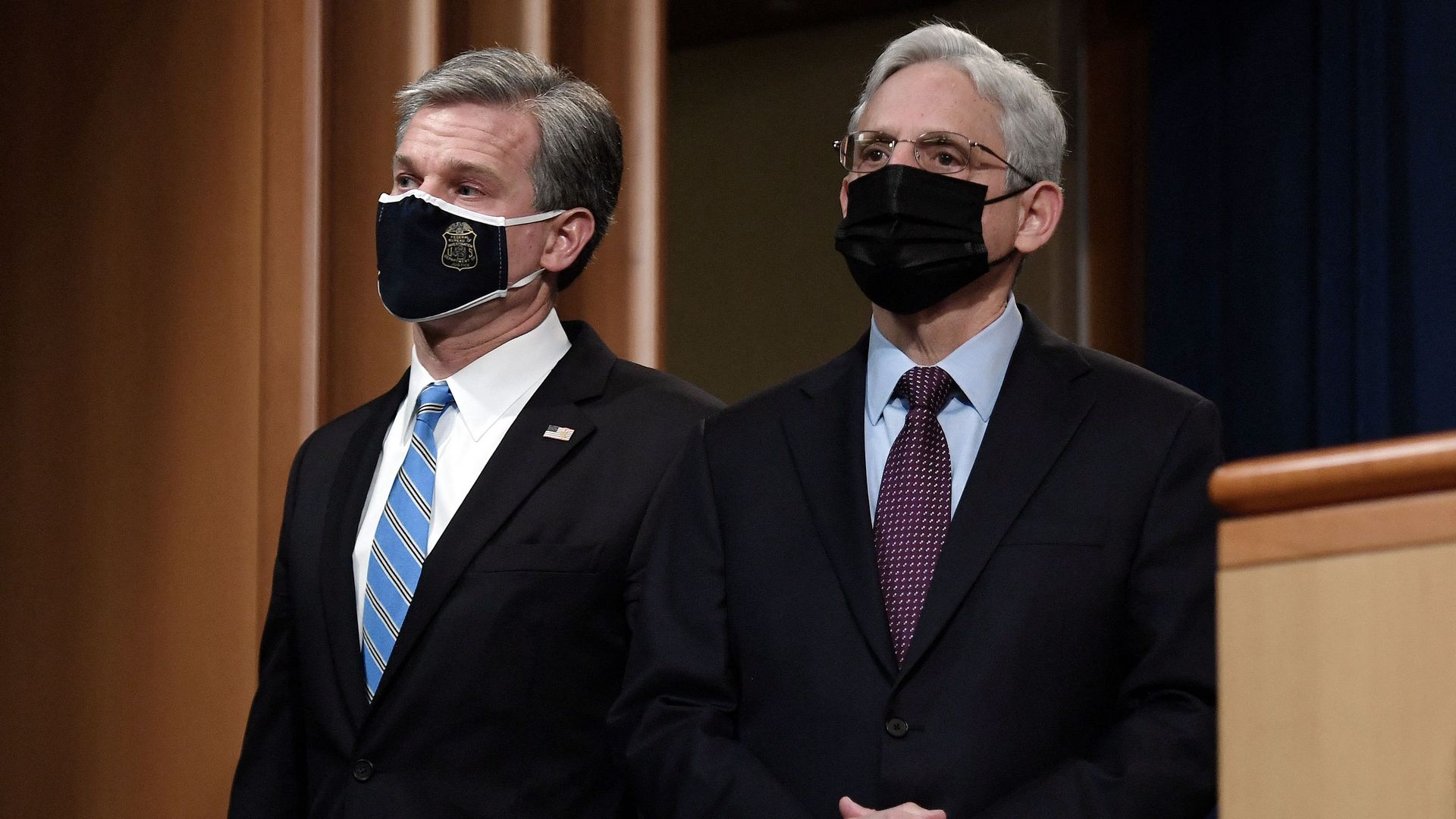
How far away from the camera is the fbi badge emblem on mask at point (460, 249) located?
2195 mm

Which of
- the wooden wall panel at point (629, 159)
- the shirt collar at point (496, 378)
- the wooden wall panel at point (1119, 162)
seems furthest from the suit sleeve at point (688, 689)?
the wooden wall panel at point (1119, 162)

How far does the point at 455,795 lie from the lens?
6.46 feet

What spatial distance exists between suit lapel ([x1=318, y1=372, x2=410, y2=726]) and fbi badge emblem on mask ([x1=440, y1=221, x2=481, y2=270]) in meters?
0.24

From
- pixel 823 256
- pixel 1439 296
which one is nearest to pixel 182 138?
pixel 823 256

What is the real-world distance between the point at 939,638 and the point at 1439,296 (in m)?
3.03

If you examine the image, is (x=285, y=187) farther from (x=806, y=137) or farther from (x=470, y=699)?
(x=806, y=137)

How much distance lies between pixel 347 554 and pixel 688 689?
54 centimetres

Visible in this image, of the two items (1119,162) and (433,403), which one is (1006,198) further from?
(1119,162)

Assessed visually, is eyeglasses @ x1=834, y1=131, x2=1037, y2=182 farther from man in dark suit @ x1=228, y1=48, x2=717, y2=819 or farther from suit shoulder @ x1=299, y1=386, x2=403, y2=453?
suit shoulder @ x1=299, y1=386, x2=403, y2=453

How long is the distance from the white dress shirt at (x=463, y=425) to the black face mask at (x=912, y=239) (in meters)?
0.54

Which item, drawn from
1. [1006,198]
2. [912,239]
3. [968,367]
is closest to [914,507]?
[968,367]

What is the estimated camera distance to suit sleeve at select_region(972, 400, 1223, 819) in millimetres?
1584

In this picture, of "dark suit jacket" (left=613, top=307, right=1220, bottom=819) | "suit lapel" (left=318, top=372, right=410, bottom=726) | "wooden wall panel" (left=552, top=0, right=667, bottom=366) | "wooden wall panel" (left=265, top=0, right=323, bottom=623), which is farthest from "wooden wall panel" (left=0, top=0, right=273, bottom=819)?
"dark suit jacket" (left=613, top=307, right=1220, bottom=819)

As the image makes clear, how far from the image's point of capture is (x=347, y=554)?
209 cm
